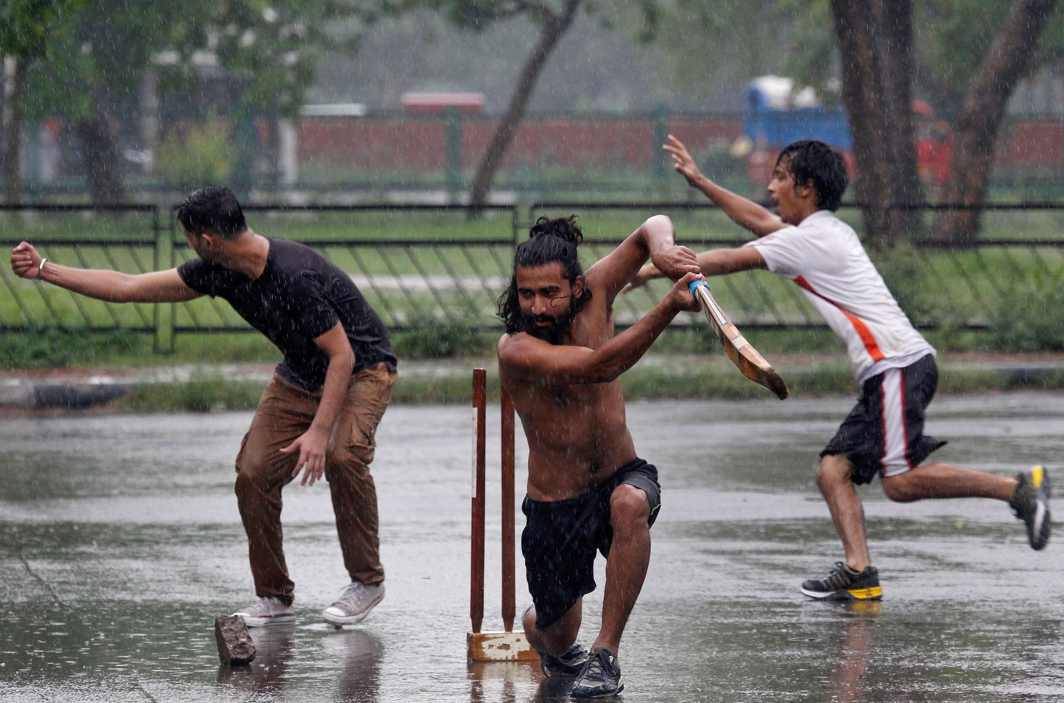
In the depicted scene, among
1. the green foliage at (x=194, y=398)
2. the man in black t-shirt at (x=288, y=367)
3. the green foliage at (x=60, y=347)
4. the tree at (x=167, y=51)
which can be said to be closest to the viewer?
the man in black t-shirt at (x=288, y=367)

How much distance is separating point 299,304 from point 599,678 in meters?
1.90

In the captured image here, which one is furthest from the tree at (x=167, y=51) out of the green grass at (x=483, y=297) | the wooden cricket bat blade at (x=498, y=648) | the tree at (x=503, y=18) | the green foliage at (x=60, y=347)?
the wooden cricket bat blade at (x=498, y=648)

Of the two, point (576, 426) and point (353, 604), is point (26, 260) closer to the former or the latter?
point (353, 604)

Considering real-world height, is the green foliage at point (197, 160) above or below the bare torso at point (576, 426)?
below

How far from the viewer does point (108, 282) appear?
25.0ft

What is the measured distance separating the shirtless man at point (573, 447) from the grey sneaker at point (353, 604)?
110 cm

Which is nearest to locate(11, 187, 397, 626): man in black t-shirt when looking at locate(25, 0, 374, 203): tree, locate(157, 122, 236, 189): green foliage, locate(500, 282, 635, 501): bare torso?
locate(500, 282, 635, 501): bare torso

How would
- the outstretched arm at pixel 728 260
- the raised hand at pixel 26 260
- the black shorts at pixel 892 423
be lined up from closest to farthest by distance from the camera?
the raised hand at pixel 26 260 < the outstretched arm at pixel 728 260 < the black shorts at pixel 892 423

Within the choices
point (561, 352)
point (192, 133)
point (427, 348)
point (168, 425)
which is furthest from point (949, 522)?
point (192, 133)

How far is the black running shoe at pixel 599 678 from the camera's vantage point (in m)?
6.17

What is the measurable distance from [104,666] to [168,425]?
261 inches

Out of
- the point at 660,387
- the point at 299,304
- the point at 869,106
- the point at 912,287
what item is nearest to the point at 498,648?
the point at 299,304

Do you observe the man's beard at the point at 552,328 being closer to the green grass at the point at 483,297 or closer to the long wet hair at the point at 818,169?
the long wet hair at the point at 818,169

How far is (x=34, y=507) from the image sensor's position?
10102mm
